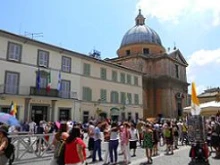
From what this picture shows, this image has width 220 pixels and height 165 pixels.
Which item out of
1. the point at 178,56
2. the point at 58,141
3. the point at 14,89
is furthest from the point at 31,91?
the point at 178,56

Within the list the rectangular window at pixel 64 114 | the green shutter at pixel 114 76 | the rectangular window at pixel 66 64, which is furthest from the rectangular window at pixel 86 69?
the rectangular window at pixel 64 114

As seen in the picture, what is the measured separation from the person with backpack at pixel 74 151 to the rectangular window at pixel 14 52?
22.3m

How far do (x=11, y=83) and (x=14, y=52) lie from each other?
118 inches

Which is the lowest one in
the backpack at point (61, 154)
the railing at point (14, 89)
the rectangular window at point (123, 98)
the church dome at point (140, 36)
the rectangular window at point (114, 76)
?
the backpack at point (61, 154)

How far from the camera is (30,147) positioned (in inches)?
458

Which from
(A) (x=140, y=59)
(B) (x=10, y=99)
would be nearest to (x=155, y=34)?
(A) (x=140, y=59)

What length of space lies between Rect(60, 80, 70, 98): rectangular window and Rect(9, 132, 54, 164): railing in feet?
59.6

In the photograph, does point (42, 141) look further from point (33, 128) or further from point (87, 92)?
point (87, 92)

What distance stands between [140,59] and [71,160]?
47.1 meters

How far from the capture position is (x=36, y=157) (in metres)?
12.0

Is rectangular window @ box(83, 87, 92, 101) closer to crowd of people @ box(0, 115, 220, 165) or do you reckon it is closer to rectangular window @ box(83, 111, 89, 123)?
rectangular window @ box(83, 111, 89, 123)

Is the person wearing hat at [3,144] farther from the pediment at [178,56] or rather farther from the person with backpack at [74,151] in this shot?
the pediment at [178,56]

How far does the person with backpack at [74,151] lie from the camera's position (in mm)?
5812

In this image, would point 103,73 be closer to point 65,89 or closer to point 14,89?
point 65,89
